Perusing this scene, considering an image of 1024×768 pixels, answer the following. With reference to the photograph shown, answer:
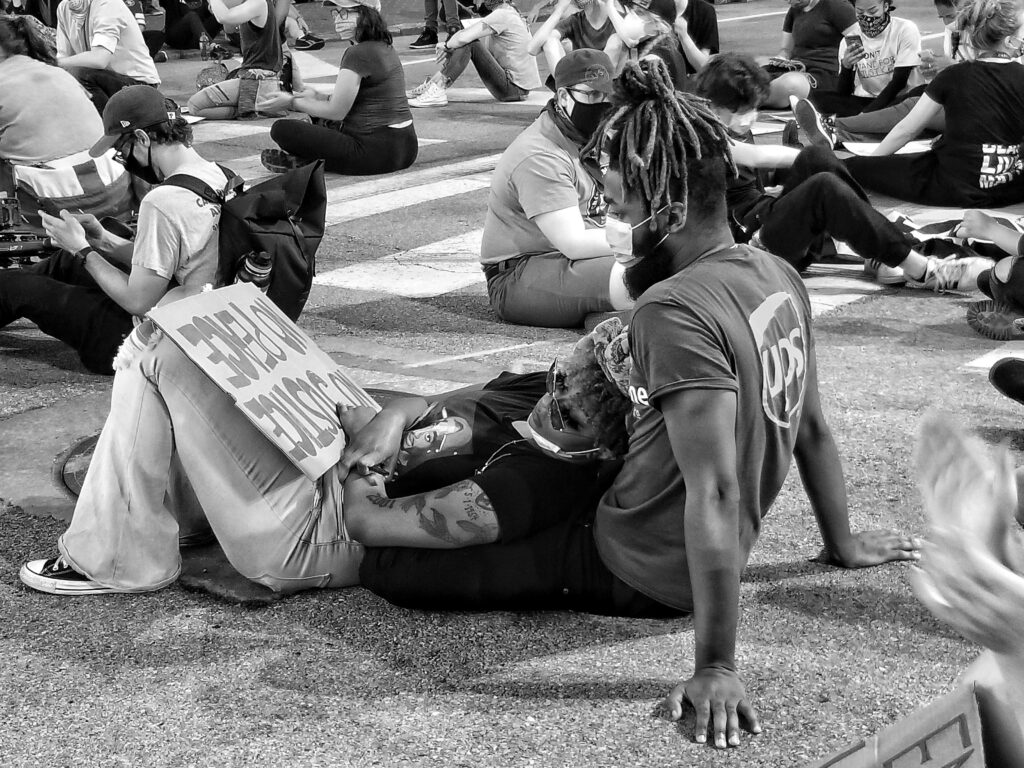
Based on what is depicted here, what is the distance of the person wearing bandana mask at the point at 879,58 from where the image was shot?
1075 centimetres

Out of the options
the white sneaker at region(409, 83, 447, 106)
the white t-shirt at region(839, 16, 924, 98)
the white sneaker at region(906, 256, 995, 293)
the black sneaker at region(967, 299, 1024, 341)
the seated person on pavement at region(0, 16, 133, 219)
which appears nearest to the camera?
the black sneaker at region(967, 299, 1024, 341)

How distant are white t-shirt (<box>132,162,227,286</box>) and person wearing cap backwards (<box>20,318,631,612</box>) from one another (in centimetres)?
110

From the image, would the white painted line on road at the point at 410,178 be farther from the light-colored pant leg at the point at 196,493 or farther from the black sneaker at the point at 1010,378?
the light-colored pant leg at the point at 196,493

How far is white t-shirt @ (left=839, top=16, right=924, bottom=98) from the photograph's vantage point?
10727mm

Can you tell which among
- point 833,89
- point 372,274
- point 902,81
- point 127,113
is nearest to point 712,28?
point 833,89

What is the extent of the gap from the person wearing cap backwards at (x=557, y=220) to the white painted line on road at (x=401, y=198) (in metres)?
2.59

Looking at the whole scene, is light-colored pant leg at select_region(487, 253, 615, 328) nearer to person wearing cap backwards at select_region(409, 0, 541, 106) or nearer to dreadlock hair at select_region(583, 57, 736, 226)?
dreadlock hair at select_region(583, 57, 736, 226)

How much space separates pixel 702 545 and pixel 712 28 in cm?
1096

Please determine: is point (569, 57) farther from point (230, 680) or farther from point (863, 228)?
point (230, 680)

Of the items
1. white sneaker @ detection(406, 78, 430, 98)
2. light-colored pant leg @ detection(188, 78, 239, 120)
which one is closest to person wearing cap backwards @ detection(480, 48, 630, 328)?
light-colored pant leg @ detection(188, 78, 239, 120)

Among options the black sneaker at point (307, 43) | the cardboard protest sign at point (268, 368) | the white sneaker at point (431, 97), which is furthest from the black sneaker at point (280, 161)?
the black sneaker at point (307, 43)

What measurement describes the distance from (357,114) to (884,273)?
14.3 feet

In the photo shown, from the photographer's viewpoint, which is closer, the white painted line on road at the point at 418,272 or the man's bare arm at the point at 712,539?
the man's bare arm at the point at 712,539

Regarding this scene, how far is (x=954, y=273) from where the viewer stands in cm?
685
